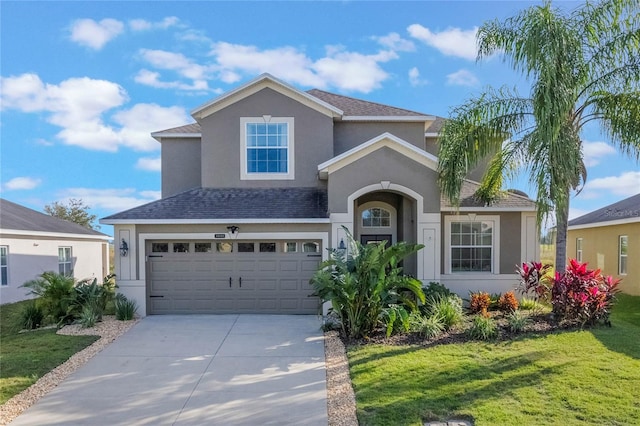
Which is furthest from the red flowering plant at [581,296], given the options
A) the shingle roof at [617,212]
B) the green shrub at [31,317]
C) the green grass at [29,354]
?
the green shrub at [31,317]

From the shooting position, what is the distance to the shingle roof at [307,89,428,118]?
1495cm

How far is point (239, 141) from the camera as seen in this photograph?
13914 mm

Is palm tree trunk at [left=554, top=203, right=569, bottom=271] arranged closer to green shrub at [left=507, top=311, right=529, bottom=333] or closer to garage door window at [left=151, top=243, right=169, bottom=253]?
green shrub at [left=507, top=311, right=529, bottom=333]

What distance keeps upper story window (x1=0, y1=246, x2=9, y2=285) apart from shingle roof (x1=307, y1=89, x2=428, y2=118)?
44.9 ft

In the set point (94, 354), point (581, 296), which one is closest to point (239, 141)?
point (94, 354)

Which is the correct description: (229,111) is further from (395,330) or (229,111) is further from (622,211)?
(622,211)

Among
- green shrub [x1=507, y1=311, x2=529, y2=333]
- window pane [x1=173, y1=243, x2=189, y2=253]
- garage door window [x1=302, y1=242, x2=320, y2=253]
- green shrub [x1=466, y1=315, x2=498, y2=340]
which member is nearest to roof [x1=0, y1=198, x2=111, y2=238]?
window pane [x1=173, y1=243, x2=189, y2=253]

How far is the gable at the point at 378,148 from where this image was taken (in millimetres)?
11586

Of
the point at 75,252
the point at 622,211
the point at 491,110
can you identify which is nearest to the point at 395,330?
the point at 491,110

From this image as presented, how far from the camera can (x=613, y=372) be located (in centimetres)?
687

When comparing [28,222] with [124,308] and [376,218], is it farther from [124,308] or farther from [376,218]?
[376,218]

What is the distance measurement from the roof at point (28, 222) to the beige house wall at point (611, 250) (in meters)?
24.4

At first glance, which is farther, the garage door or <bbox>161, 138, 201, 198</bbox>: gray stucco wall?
<bbox>161, 138, 201, 198</bbox>: gray stucco wall

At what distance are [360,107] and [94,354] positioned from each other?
12034mm
